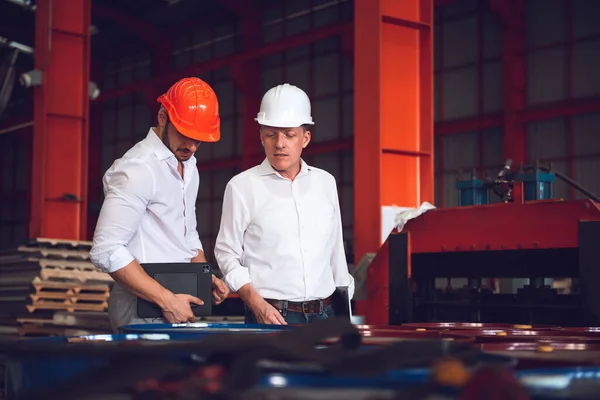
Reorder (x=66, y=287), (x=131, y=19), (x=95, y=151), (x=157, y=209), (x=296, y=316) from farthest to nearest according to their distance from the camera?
(x=95, y=151), (x=131, y=19), (x=66, y=287), (x=296, y=316), (x=157, y=209)

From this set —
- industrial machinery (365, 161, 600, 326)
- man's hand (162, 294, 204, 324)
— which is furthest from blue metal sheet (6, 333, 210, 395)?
industrial machinery (365, 161, 600, 326)

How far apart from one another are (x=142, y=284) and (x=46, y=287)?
234 inches

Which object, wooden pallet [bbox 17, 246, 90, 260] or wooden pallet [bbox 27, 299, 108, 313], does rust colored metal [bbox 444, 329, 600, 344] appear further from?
wooden pallet [bbox 17, 246, 90, 260]

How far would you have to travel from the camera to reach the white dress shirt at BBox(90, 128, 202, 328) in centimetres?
320

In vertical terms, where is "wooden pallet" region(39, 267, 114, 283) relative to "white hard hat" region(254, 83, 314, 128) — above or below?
below

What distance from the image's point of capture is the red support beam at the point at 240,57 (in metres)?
16.9

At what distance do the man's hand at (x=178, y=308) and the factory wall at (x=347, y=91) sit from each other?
12.1m

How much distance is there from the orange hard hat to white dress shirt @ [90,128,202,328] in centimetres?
13

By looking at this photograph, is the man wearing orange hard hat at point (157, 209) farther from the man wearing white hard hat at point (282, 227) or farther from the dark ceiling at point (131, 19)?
the dark ceiling at point (131, 19)

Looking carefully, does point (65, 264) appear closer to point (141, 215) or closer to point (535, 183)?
point (535, 183)

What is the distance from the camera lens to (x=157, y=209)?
11.2 ft

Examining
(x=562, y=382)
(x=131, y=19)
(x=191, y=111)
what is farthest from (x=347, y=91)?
(x=562, y=382)

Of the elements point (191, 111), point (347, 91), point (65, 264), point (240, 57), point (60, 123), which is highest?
point (240, 57)

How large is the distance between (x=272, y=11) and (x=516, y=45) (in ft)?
21.8
